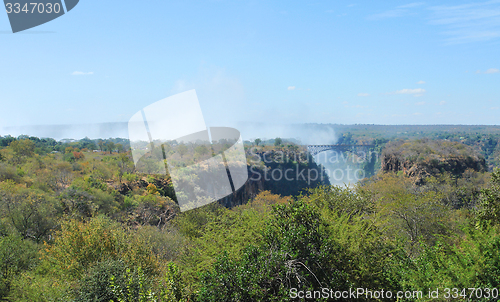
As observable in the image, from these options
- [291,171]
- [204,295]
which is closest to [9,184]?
[204,295]

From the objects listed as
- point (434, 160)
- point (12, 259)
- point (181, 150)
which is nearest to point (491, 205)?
point (12, 259)

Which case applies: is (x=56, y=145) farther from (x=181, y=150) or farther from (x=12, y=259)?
(x=12, y=259)

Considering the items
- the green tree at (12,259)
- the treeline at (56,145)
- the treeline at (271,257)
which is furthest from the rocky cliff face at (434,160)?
the treeline at (56,145)

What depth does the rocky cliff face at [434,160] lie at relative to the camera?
170 feet

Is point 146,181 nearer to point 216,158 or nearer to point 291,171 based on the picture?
point 216,158

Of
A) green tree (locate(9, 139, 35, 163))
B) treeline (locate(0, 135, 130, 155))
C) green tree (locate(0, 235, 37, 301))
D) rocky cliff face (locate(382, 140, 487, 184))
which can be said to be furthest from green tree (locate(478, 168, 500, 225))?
treeline (locate(0, 135, 130, 155))

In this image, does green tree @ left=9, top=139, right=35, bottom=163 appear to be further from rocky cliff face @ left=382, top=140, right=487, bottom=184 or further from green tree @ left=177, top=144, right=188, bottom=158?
rocky cliff face @ left=382, top=140, right=487, bottom=184

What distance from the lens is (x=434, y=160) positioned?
173 ft

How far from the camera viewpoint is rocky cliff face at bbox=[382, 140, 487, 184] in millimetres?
51719

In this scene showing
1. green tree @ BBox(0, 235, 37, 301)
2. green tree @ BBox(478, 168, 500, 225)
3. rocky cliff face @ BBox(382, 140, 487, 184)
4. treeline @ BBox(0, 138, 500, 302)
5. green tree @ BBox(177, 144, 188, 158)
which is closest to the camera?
treeline @ BBox(0, 138, 500, 302)

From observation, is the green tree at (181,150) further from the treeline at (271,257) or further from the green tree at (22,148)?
the treeline at (271,257)

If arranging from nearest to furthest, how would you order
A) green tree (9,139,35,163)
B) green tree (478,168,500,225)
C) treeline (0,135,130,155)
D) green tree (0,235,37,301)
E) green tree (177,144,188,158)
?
green tree (478,168,500,225)
green tree (0,235,37,301)
green tree (9,139,35,163)
green tree (177,144,188,158)
treeline (0,135,130,155)

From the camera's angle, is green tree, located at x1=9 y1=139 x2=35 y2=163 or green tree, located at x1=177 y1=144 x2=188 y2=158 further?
green tree, located at x1=177 y1=144 x2=188 y2=158

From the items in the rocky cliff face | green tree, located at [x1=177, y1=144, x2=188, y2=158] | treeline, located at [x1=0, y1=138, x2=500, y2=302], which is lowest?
the rocky cliff face
